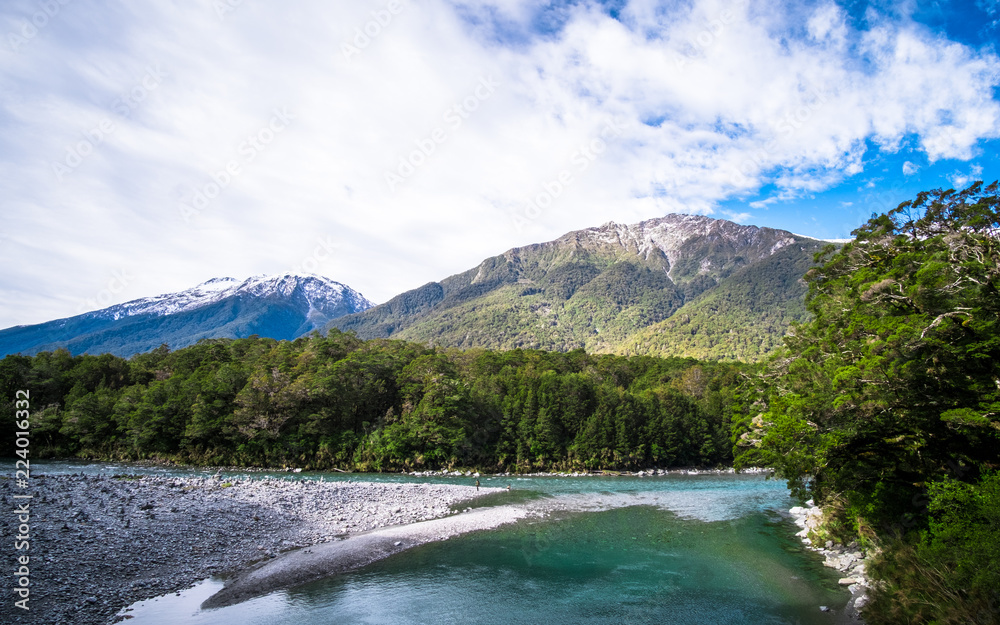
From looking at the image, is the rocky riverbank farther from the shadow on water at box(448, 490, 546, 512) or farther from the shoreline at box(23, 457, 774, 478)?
the shoreline at box(23, 457, 774, 478)

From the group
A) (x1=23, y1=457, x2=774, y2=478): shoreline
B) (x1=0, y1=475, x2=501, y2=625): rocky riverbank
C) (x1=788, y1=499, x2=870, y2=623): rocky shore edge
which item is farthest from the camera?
(x1=23, y1=457, x2=774, y2=478): shoreline

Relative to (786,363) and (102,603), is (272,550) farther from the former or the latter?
(786,363)

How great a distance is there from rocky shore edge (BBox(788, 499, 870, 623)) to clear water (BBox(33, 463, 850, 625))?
500 millimetres

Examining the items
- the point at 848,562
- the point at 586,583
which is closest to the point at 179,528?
the point at 586,583

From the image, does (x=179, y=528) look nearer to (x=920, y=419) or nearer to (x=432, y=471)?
(x=920, y=419)

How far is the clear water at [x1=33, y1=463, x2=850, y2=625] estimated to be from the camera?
15133mm

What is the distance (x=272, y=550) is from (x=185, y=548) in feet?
11.5

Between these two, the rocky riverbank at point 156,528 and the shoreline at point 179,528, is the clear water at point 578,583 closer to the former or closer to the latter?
the shoreline at point 179,528

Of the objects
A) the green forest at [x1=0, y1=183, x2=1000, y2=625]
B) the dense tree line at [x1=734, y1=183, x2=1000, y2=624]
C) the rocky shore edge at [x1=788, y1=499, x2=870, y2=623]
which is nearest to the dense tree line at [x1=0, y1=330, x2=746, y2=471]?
the green forest at [x1=0, y1=183, x2=1000, y2=625]

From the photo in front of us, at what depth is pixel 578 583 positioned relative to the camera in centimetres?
1864

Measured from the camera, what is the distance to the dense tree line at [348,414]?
5706 cm

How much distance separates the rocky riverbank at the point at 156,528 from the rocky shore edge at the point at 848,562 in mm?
22124

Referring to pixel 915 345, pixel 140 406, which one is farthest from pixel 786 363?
pixel 140 406

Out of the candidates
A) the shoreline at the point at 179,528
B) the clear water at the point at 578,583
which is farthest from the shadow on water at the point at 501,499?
the clear water at the point at 578,583
